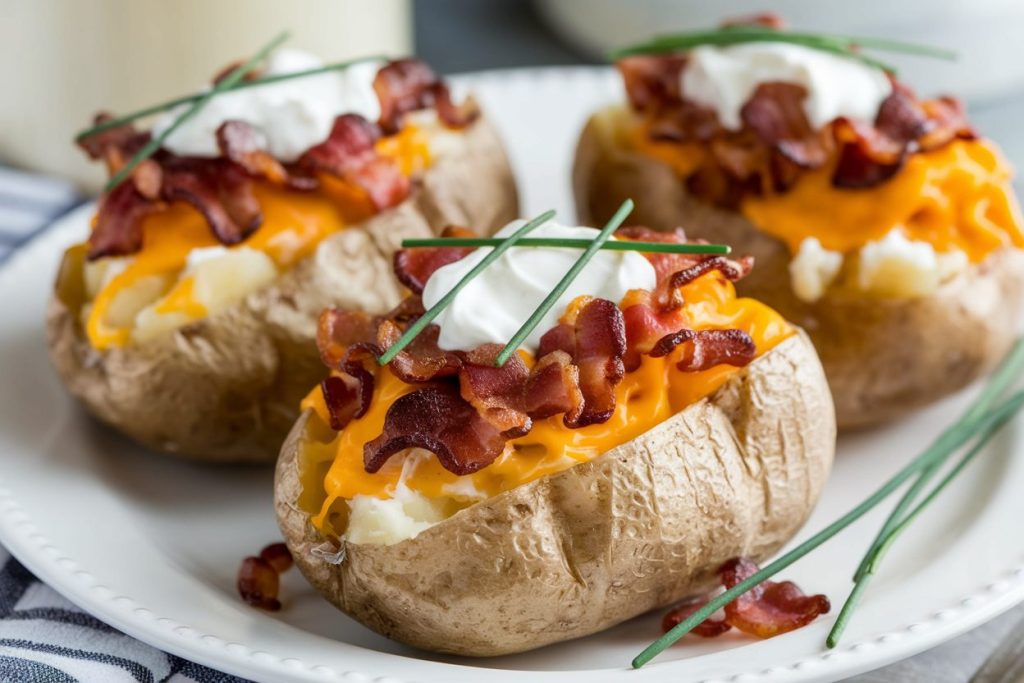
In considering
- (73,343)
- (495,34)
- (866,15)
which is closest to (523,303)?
(73,343)

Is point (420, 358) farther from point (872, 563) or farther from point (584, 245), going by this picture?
point (872, 563)

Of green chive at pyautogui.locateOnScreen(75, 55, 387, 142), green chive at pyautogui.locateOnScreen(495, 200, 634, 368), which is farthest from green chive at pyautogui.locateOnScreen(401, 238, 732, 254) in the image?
green chive at pyautogui.locateOnScreen(75, 55, 387, 142)

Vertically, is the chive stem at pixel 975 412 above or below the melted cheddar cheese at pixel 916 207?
below

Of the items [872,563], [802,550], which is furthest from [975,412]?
[802,550]

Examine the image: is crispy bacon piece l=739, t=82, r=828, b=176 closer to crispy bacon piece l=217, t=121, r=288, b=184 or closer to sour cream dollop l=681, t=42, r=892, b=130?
sour cream dollop l=681, t=42, r=892, b=130

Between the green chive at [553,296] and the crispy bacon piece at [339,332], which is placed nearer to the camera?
the green chive at [553,296]

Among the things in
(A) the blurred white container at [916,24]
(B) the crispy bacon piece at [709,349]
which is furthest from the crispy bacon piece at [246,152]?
(A) the blurred white container at [916,24]

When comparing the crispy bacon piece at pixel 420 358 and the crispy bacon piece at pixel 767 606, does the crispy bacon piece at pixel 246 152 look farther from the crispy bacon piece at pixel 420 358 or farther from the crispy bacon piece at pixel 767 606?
the crispy bacon piece at pixel 767 606
